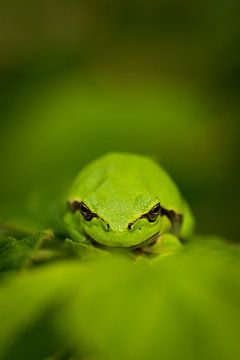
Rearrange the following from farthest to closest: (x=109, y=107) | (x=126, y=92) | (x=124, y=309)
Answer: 1. (x=126, y=92)
2. (x=109, y=107)
3. (x=124, y=309)

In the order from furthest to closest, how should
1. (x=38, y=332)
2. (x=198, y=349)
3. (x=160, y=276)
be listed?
1. (x=38, y=332)
2. (x=160, y=276)
3. (x=198, y=349)

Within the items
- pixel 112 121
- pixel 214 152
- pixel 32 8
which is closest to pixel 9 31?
pixel 32 8

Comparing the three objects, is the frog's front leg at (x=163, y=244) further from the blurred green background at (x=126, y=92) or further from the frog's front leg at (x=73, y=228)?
the blurred green background at (x=126, y=92)

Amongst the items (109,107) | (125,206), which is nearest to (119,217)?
(125,206)

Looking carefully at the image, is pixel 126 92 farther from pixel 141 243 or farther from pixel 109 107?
pixel 141 243

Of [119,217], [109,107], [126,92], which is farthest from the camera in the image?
[126,92]

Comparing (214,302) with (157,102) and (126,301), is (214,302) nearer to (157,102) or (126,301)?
(126,301)

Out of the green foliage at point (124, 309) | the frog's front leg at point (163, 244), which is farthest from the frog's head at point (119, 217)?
the green foliage at point (124, 309)
